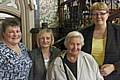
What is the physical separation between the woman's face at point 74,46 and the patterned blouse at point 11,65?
405 millimetres

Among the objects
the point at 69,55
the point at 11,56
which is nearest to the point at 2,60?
the point at 11,56

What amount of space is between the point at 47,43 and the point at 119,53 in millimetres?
667

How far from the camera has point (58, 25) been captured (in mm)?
8297

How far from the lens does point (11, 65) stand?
2.40m

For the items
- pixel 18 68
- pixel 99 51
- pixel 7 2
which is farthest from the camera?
pixel 7 2

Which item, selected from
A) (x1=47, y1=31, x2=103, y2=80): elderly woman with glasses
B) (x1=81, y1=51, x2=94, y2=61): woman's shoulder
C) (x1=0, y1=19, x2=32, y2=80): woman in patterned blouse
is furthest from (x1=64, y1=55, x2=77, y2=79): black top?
(x1=0, y1=19, x2=32, y2=80): woman in patterned blouse

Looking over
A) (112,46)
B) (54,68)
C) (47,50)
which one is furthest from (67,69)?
(112,46)

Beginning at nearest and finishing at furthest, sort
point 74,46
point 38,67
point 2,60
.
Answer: point 2,60
point 74,46
point 38,67

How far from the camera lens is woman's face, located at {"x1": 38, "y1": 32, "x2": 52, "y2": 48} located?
2775 millimetres

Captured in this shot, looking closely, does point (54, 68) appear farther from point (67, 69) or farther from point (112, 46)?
point (112, 46)

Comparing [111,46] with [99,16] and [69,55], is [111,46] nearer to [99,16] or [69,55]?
[99,16]

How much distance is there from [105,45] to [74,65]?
355mm

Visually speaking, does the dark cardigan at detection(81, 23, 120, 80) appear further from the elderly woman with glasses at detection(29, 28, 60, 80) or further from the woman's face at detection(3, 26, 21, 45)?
the woman's face at detection(3, 26, 21, 45)

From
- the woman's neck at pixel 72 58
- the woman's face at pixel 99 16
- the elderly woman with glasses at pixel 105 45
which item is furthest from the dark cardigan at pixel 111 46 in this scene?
the woman's neck at pixel 72 58
